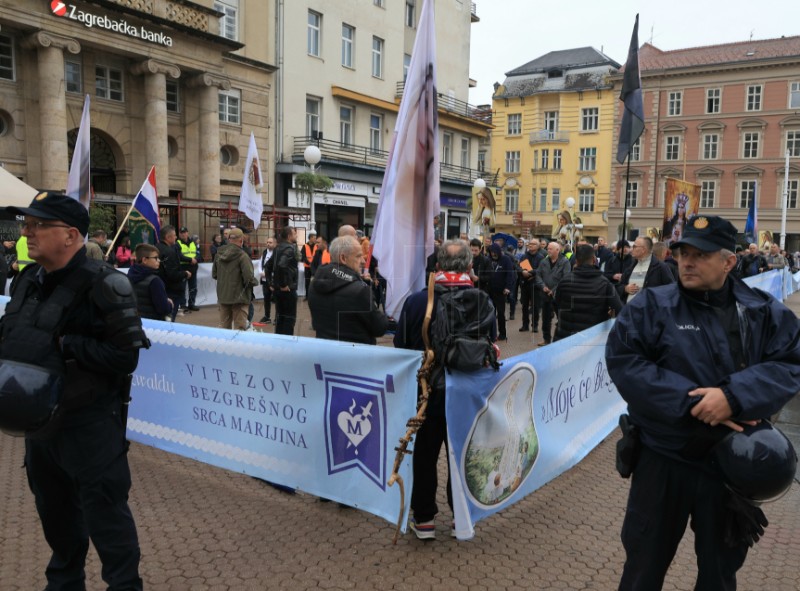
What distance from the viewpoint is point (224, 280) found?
29.0ft

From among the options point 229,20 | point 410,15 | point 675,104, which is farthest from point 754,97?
point 229,20

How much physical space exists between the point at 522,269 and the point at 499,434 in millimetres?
9225

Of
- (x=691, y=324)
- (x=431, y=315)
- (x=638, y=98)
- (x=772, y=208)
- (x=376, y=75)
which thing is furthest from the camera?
(x=772, y=208)

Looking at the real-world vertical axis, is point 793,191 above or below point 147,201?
above

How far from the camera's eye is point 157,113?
70.5ft

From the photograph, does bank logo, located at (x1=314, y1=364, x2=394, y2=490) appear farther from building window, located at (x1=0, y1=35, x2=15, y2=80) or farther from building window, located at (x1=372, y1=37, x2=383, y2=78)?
building window, located at (x1=372, y1=37, x2=383, y2=78)

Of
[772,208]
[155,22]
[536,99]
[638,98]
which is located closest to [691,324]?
[638,98]

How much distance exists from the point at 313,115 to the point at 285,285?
835 inches

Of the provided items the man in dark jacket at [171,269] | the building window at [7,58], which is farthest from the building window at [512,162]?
the man in dark jacket at [171,269]

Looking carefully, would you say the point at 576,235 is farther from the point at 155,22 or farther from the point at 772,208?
the point at 772,208

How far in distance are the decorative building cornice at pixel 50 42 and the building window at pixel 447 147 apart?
881 inches

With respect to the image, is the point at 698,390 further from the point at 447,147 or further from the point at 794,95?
the point at 794,95

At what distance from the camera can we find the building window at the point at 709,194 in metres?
54.0

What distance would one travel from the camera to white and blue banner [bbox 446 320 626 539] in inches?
154
